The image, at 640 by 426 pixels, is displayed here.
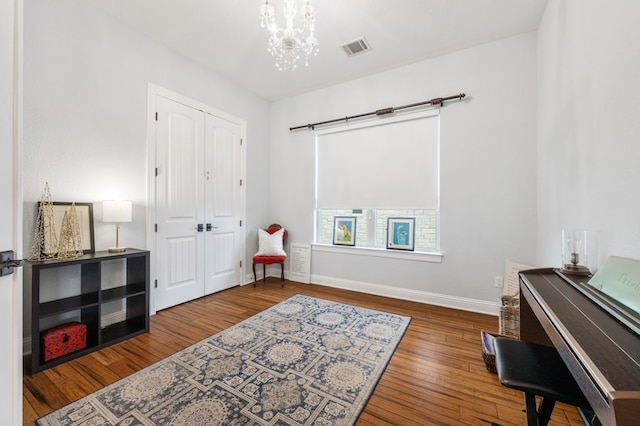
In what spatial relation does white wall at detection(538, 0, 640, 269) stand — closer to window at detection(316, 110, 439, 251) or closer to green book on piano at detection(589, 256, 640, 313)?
green book on piano at detection(589, 256, 640, 313)

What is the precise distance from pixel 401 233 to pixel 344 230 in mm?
873

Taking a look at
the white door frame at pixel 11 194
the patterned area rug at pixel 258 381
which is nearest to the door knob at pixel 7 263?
the white door frame at pixel 11 194

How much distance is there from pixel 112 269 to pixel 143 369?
1203 millimetres

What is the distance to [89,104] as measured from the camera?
244cm

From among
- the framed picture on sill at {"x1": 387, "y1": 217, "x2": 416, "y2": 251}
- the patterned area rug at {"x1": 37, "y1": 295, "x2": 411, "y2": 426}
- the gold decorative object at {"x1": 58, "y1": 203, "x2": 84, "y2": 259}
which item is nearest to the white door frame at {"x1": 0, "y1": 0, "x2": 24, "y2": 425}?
the patterned area rug at {"x1": 37, "y1": 295, "x2": 411, "y2": 426}

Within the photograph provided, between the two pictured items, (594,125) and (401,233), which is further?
(401,233)

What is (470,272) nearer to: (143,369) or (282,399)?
(282,399)

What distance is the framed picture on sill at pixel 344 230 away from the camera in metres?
3.89

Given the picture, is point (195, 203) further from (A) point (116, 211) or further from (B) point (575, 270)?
(B) point (575, 270)

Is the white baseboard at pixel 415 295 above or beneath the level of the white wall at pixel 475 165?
beneath

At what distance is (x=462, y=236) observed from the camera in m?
3.09

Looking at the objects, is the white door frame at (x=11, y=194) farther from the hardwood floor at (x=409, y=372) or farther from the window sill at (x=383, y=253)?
the window sill at (x=383, y=253)

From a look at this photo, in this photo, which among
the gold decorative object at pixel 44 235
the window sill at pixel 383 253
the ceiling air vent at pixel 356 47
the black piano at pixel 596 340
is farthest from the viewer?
the window sill at pixel 383 253

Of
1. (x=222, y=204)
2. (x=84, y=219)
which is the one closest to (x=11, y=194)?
(x=84, y=219)
